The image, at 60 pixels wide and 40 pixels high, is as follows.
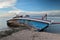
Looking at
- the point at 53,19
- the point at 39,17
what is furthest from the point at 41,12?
the point at 53,19

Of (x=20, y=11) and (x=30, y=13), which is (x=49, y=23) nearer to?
(x=30, y=13)

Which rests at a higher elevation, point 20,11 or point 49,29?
point 20,11

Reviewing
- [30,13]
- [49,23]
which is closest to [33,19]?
[30,13]

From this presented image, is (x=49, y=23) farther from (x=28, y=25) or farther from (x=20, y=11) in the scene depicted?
(x=20, y=11)

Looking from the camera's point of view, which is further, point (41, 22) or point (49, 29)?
point (49, 29)

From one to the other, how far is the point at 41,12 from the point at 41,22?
0.49m

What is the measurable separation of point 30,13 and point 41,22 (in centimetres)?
69

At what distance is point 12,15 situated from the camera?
778 centimetres

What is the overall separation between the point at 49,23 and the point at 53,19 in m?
0.45

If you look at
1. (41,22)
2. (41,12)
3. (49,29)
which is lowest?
(49,29)

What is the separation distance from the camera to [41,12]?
7469 millimetres

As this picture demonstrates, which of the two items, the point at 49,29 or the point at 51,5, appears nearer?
the point at 51,5

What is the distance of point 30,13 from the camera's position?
7520 mm

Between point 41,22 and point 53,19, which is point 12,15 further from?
point 53,19
